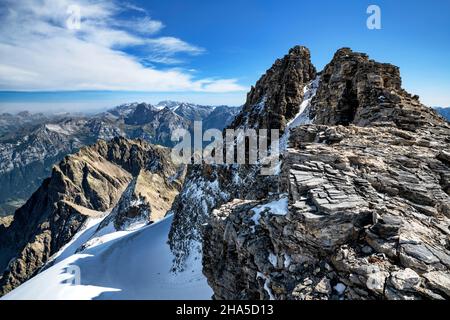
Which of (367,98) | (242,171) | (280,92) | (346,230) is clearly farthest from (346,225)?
(280,92)

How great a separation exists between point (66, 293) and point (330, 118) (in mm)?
42491

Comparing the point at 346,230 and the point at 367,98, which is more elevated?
the point at 367,98

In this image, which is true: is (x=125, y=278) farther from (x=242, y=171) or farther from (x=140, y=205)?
(x=140, y=205)

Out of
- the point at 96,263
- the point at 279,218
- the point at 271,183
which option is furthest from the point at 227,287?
the point at 96,263

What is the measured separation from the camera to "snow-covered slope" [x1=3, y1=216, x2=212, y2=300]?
132 feet

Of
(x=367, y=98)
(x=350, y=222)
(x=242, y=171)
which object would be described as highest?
(x=367, y=98)

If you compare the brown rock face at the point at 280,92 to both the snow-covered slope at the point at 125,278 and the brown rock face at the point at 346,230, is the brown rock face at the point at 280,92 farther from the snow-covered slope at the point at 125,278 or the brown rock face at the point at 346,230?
the brown rock face at the point at 346,230

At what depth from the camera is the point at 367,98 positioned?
31250mm

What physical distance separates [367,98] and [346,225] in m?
22.9

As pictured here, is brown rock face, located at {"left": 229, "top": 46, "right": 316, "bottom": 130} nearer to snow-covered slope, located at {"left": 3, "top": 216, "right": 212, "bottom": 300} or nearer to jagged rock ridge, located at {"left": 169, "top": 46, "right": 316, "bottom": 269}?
jagged rock ridge, located at {"left": 169, "top": 46, "right": 316, "bottom": 269}

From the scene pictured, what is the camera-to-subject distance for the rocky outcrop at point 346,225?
1134cm

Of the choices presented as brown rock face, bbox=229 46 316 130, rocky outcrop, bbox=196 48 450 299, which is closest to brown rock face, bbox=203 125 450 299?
rocky outcrop, bbox=196 48 450 299

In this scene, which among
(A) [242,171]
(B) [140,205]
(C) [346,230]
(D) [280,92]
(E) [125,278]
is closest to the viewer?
(C) [346,230]

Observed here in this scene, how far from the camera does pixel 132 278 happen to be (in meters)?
48.3
